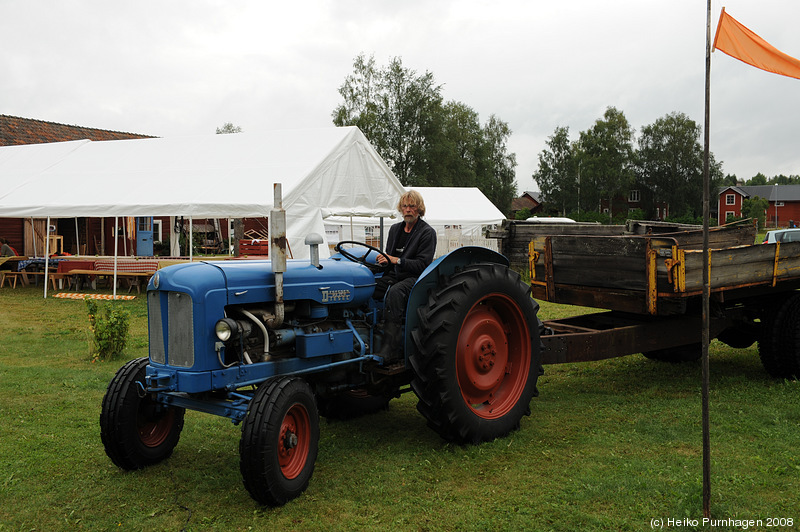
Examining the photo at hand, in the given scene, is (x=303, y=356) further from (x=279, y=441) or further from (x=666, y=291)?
(x=666, y=291)

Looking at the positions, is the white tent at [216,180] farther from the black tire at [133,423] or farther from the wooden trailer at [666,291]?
the black tire at [133,423]

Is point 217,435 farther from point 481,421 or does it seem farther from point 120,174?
point 120,174

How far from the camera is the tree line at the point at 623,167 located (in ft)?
176

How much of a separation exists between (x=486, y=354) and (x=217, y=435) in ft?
6.99

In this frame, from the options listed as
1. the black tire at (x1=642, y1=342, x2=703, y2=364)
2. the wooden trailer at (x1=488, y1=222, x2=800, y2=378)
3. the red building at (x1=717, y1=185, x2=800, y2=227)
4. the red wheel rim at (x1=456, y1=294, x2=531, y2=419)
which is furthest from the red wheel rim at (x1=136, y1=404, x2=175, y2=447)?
the red building at (x1=717, y1=185, x2=800, y2=227)

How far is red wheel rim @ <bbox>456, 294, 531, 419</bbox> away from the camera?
185 inches

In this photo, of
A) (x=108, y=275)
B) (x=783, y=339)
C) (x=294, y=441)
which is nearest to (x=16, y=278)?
(x=108, y=275)

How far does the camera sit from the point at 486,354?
4770 millimetres

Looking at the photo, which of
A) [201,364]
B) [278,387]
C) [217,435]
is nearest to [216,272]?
[201,364]

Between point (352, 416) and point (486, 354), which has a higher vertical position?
point (486, 354)

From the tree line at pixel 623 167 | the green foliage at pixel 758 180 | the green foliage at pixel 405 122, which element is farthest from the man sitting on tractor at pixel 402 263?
the green foliage at pixel 758 180

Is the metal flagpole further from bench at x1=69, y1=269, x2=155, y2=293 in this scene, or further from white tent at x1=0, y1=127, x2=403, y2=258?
bench at x1=69, y1=269, x2=155, y2=293

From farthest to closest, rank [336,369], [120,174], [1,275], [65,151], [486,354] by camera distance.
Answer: [65,151] → [1,275] → [120,174] → [486,354] → [336,369]

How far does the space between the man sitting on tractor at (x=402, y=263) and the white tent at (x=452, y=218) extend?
15041 millimetres
